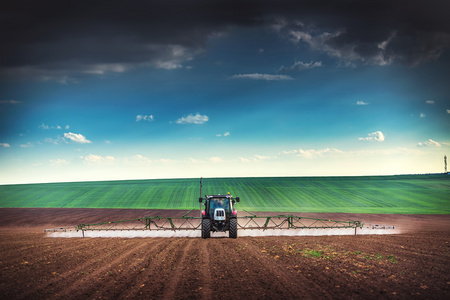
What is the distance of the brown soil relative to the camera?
10071 mm

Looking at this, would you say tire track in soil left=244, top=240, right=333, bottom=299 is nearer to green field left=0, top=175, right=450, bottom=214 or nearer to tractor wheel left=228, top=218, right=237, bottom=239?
tractor wheel left=228, top=218, right=237, bottom=239

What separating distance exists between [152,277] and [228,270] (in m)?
2.93

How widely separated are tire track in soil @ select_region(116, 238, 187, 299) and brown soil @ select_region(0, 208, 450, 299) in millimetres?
32

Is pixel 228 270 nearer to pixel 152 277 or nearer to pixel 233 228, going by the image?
pixel 152 277

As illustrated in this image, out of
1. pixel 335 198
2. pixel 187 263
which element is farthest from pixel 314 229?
pixel 335 198

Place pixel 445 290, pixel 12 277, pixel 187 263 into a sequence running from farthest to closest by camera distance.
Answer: pixel 187 263 → pixel 12 277 → pixel 445 290

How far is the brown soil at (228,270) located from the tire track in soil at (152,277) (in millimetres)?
32

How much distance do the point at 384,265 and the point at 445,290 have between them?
322 cm

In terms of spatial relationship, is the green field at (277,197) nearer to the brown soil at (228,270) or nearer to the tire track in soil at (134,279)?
the brown soil at (228,270)

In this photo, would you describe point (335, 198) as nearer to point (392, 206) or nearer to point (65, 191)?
point (392, 206)

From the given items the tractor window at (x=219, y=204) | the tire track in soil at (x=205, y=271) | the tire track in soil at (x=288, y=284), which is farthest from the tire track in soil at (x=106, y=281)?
the tractor window at (x=219, y=204)

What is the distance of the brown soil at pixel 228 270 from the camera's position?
1007cm

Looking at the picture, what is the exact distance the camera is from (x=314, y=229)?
25.9m

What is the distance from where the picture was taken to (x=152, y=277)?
11.9 meters
